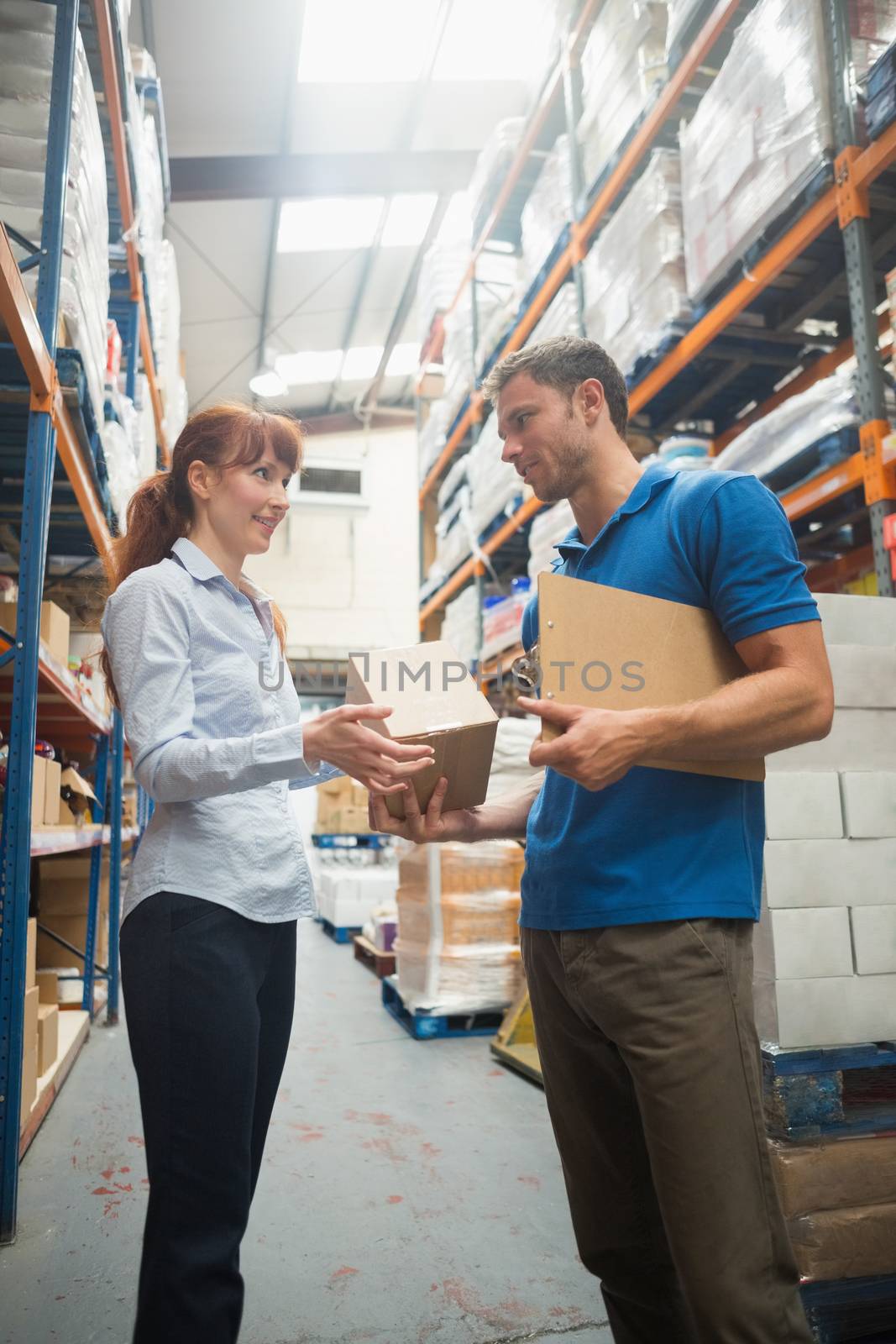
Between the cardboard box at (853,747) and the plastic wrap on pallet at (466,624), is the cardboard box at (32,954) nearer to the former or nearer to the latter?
the cardboard box at (853,747)

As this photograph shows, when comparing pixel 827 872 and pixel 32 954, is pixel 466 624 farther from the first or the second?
pixel 827 872

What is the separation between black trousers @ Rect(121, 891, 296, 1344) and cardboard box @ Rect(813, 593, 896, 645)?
167 centimetres

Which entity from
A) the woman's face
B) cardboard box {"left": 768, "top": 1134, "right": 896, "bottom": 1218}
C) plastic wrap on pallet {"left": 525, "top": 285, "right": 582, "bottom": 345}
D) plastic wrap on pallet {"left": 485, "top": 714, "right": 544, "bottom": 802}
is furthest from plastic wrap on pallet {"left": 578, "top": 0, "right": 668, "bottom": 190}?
cardboard box {"left": 768, "top": 1134, "right": 896, "bottom": 1218}

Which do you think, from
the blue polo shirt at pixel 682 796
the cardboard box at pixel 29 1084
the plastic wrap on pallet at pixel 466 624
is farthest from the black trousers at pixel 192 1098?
the plastic wrap on pallet at pixel 466 624

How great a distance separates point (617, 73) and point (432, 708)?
432cm

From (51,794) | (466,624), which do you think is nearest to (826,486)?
(51,794)

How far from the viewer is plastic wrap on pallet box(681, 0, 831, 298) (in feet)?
10.1

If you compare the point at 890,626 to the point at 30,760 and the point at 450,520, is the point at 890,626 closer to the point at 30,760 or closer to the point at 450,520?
the point at 30,760

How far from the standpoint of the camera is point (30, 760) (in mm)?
2654

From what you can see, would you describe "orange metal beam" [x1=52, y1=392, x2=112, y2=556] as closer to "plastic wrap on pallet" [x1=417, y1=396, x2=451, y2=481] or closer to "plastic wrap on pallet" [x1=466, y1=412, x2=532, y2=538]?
"plastic wrap on pallet" [x1=466, y1=412, x2=532, y2=538]

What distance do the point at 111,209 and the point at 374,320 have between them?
7959 millimetres

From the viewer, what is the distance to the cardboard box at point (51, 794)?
3619mm

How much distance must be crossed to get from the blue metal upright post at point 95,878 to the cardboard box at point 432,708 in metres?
3.58

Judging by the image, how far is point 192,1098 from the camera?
1281 mm
